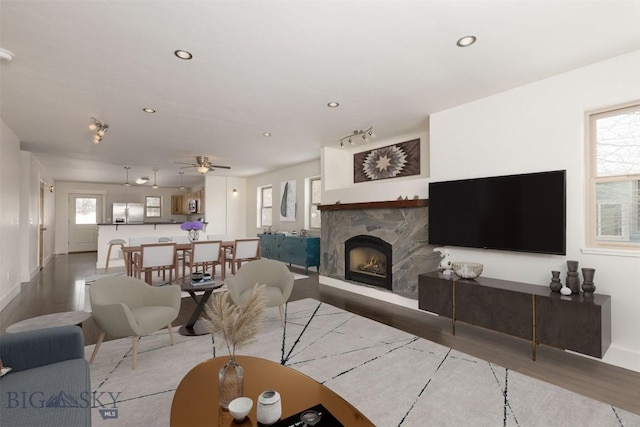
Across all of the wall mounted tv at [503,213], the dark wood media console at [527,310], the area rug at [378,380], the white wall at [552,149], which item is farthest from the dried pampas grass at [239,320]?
the white wall at [552,149]

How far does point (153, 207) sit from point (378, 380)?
42.5 feet

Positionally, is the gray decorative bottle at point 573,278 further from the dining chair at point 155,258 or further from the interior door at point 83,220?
the interior door at point 83,220

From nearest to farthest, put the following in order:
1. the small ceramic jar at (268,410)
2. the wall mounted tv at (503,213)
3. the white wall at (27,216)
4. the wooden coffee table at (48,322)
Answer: the small ceramic jar at (268,410) → the wooden coffee table at (48,322) → the wall mounted tv at (503,213) → the white wall at (27,216)

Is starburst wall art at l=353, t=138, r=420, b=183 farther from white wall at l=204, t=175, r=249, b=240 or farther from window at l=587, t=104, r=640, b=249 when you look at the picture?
white wall at l=204, t=175, r=249, b=240

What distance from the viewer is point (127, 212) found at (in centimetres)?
1205

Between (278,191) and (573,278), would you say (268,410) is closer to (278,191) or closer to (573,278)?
(573,278)

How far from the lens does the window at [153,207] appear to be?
12781mm

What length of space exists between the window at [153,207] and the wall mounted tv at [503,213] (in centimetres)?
1218

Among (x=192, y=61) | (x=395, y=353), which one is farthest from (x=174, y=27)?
(x=395, y=353)

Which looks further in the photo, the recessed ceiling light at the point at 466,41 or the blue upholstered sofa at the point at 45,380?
the recessed ceiling light at the point at 466,41

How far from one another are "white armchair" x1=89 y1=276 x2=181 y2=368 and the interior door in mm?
10659

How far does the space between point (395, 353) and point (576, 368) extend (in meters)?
1.55

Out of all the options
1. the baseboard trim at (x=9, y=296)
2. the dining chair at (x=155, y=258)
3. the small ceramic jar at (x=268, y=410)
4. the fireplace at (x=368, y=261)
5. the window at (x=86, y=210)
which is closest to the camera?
the small ceramic jar at (x=268, y=410)

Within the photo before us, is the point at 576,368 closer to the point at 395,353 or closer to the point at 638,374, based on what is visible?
the point at 638,374
